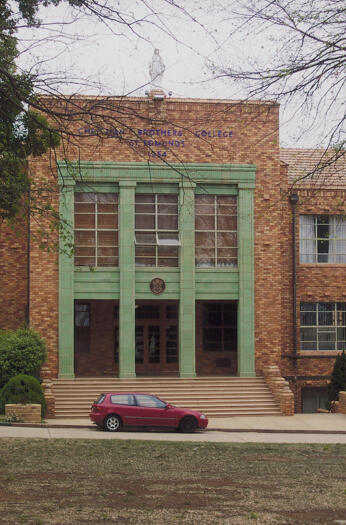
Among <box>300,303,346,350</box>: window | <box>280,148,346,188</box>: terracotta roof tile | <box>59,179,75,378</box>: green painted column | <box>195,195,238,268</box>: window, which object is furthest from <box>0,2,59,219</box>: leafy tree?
<box>300,303,346,350</box>: window

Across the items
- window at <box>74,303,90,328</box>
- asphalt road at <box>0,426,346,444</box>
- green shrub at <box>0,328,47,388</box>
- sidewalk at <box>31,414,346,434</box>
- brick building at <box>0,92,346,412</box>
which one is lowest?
sidewalk at <box>31,414,346,434</box>

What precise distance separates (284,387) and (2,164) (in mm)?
17623

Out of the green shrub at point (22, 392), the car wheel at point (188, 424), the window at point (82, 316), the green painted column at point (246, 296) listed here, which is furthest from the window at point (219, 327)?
the car wheel at point (188, 424)

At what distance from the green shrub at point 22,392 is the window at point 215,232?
350 inches

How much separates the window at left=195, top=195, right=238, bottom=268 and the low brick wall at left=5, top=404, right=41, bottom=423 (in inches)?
397

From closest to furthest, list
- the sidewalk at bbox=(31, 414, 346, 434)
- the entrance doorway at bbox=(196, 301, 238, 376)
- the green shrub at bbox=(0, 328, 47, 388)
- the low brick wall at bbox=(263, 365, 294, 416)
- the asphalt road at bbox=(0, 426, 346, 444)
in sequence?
the asphalt road at bbox=(0, 426, 346, 444) < the sidewalk at bbox=(31, 414, 346, 434) < the green shrub at bbox=(0, 328, 47, 388) < the low brick wall at bbox=(263, 365, 294, 416) < the entrance doorway at bbox=(196, 301, 238, 376)

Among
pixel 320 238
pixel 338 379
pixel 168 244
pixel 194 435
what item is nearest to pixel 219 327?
pixel 168 244

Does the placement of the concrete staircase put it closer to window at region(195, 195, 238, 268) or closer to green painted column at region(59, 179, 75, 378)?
green painted column at region(59, 179, 75, 378)

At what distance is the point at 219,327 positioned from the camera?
Result: 36.7 m

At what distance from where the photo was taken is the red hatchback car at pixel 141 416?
80.5ft

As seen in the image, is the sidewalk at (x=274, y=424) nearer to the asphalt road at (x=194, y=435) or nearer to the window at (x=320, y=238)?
the asphalt road at (x=194, y=435)

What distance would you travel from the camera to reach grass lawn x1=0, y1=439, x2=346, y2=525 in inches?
384

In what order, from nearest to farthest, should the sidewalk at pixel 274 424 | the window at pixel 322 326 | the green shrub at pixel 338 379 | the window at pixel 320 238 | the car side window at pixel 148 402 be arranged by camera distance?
the car side window at pixel 148 402
the sidewalk at pixel 274 424
the green shrub at pixel 338 379
the window at pixel 322 326
the window at pixel 320 238

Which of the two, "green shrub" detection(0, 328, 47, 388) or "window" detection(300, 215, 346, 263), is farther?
"window" detection(300, 215, 346, 263)
